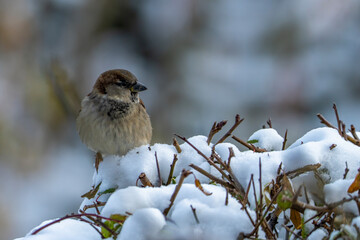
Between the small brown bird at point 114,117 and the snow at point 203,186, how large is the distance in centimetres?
85

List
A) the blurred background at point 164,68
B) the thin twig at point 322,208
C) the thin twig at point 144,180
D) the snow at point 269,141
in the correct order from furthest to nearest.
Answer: the blurred background at point 164,68, the snow at point 269,141, the thin twig at point 144,180, the thin twig at point 322,208

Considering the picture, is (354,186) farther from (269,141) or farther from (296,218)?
(269,141)

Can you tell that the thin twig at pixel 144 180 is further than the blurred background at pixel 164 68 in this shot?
No

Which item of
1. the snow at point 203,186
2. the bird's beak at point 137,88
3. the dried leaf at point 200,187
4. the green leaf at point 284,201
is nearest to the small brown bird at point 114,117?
the bird's beak at point 137,88

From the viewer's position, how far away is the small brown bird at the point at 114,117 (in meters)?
2.51

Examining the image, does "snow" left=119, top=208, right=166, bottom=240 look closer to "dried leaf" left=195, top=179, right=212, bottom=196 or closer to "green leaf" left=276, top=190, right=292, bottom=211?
"dried leaf" left=195, top=179, right=212, bottom=196

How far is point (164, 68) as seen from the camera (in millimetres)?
6965

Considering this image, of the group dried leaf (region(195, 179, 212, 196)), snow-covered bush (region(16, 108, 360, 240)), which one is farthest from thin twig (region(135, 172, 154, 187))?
dried leaf (region(195, 179, 212, 196))

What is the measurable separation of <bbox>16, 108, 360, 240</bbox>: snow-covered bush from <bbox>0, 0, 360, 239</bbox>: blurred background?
171 inches

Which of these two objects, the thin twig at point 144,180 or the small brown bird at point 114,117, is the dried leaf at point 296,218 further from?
the small brown bird at point 114,117

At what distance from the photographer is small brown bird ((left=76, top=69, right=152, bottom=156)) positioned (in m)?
2.51

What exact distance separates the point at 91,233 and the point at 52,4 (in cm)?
628

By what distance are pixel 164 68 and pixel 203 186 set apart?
575 cm

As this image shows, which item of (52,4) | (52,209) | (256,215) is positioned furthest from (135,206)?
(52,4)
